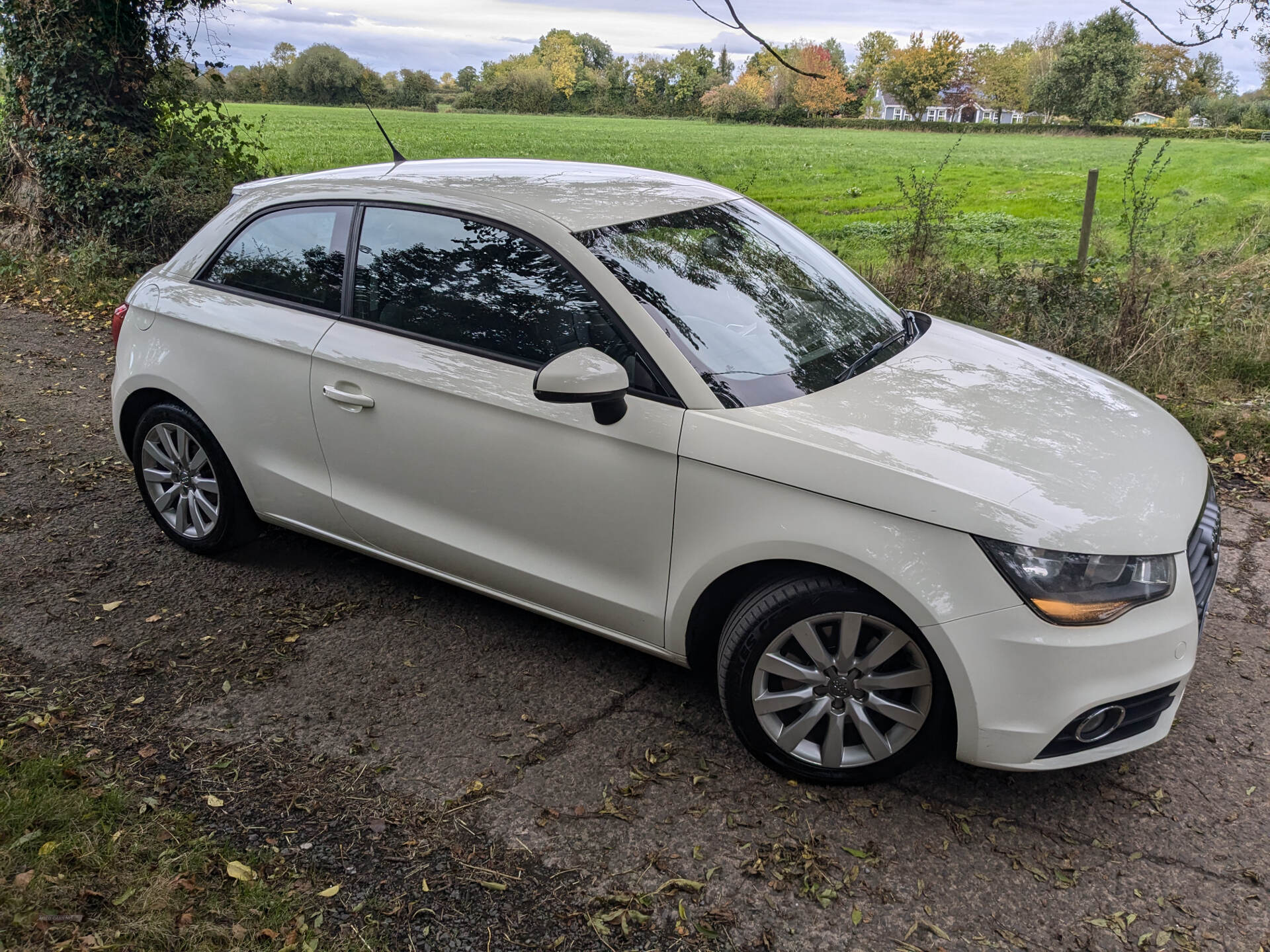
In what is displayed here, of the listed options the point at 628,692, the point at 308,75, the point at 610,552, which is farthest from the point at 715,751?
the point at 308,75

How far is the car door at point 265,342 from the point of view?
386 cm

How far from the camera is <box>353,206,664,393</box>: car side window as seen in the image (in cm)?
326

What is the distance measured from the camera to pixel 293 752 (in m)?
3.25

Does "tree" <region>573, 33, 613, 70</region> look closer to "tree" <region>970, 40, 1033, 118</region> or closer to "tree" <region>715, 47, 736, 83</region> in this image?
"tree" <region>715, 47, 736, 83</region>

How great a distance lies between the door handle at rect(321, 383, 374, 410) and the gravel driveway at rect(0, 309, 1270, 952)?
3.22 feet

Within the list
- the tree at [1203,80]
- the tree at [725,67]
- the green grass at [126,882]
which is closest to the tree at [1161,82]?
the tree at [1203,80]

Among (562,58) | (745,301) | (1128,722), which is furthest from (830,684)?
(562,58)

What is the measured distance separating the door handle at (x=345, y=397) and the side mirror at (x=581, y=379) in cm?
97

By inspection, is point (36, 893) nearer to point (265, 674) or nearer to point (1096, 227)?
point (265, 674)

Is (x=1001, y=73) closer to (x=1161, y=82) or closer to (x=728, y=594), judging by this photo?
(x=1161, y=82)

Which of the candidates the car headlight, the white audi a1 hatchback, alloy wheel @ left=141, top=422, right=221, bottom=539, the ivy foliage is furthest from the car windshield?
the ivy foliage

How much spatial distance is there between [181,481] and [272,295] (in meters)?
1.08

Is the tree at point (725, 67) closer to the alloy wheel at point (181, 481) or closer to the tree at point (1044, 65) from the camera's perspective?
the tree at point (1044, 65)

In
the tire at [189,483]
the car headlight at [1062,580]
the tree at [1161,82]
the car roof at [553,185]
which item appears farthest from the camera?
the tree at [1161,82]
